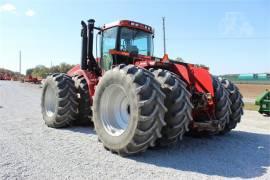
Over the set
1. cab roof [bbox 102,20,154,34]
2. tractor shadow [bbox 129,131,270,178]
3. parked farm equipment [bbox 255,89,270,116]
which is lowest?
tractor shadow [bbox 129,131,270,178]

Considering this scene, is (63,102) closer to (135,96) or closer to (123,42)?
(123,42)

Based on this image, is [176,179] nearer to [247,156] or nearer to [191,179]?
[191,179]

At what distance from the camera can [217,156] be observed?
5.70m

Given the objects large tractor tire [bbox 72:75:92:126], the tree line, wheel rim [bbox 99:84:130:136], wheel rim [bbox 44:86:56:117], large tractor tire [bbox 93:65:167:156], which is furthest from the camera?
the tree line

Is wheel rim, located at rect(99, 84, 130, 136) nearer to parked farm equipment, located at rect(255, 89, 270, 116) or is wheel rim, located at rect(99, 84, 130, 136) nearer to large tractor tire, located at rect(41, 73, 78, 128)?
large tractor tire, located at rect(41, 73, 78, 128)

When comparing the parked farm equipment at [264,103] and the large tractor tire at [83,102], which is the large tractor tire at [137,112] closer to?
the large tractor tire at [83,102]

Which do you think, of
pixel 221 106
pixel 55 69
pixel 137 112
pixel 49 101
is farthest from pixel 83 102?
pixel 55 69

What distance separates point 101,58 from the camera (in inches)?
330

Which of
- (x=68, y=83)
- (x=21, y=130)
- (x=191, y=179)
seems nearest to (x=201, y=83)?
(x=191, y=179)

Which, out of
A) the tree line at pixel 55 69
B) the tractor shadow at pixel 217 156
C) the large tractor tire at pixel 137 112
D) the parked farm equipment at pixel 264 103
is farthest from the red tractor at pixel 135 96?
the tree line at pixel 55 69

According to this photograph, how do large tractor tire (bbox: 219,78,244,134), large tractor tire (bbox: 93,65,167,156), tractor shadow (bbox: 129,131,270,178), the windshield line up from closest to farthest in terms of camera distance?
tractor shadow (bbox: 129,131,270,178) → large tractor tire (bbox: 93,65,167,156) → large tractor tire (bbox: 219,78,244,134) → the windshield

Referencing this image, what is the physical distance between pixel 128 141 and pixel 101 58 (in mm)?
3506

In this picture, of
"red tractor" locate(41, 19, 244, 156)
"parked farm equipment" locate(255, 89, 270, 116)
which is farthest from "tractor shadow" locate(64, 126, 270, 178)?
"parked farm equipment" locate(255, 89, 270, 116)

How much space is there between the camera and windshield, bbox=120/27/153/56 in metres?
7.80
